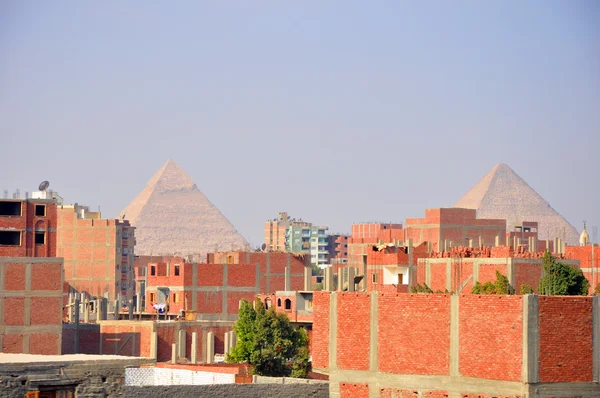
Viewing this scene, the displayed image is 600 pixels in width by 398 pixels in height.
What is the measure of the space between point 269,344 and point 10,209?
1453cm

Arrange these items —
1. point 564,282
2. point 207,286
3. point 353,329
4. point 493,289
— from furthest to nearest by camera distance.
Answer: point 207,286 < point 564,282 < point 493,289 < point 353,329

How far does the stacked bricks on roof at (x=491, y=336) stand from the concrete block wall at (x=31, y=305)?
3061 cm

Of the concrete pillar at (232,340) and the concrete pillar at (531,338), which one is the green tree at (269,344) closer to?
the concrete pillar at (232,340)

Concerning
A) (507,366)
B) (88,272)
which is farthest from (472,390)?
(88,272)

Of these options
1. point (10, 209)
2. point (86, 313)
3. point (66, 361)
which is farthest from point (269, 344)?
point (66, 361)

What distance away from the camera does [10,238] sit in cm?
6138

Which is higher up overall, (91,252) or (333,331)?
(91,252)

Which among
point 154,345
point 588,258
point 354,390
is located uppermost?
point 588,258

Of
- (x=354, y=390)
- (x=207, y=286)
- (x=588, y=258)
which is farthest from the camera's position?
(x=207, y=286)

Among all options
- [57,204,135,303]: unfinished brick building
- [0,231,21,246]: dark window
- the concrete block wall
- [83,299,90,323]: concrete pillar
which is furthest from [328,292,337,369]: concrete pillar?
[57,204,135,303]: unfinished brick building

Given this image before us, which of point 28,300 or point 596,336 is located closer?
point 596,336

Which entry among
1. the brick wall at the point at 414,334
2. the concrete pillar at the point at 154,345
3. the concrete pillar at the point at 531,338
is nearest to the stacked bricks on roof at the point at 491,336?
the concrete pillar at the point at 531,338

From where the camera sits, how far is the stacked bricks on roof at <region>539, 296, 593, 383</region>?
29.5 m

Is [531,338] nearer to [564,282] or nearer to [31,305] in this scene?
[564,282]
